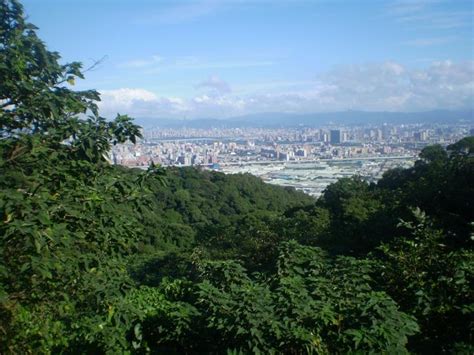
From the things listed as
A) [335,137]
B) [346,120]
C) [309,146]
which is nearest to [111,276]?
[309,146]

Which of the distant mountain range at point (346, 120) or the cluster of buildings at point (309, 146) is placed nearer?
the cluster of buildings at point (309, 146)

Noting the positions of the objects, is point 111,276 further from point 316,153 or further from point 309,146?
point 309,146

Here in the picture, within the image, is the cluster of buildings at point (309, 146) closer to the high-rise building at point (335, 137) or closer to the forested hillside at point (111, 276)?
the high-rise building at point (335, 137)

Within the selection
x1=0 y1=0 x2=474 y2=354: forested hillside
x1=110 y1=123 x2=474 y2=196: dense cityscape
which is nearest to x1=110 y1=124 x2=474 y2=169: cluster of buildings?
x1=110 y1=123 x2=474 y2=196: dense cityscape

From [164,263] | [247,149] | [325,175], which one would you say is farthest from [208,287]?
[247,149]

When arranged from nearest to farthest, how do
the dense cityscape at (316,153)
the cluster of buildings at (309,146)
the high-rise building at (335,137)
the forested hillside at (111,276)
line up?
the forested hillside at (111,276)
the dense cityscape at (316,153)
the cluster of buildings at (309,146)
the high-rise building at (335,137)

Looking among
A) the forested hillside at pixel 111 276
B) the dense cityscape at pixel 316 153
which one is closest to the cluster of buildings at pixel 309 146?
the dense cityscape at pixel 316 153

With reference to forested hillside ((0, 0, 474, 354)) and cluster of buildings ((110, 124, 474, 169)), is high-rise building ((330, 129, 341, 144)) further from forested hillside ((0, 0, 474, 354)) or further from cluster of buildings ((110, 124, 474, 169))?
forested hillside ((0, 0, 474, 354))

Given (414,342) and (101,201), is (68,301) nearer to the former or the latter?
(101,201)
